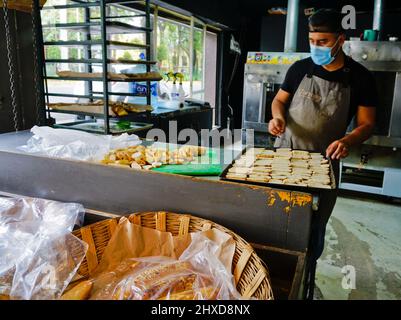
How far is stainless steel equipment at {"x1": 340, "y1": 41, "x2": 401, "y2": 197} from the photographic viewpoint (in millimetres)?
3648

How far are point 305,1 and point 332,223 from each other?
446 cm

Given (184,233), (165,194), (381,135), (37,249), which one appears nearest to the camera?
(37,249)

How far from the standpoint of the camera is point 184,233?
1.32 metres

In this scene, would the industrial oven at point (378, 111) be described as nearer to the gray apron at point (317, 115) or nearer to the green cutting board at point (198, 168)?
the gray apron at point (317, 115)

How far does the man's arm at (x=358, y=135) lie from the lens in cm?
167

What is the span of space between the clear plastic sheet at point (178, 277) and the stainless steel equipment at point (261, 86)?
3177mm

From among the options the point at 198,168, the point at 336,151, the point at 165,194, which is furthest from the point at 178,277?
the point at 336,151

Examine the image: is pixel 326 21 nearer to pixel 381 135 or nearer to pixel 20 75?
pixel 20 75

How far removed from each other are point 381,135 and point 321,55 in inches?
84.6

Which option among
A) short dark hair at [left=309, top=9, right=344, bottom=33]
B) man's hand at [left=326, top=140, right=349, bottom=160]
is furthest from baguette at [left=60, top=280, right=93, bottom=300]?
short dark hair at [left=309, top=9, right=344, bottom=33]

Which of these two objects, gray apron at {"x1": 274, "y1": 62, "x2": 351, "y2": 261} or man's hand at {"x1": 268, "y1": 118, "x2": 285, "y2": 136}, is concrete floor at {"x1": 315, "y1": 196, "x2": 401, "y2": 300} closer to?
gray apron at {"x1": 274, "y1": 62, "x2": 351, "y2": 261}

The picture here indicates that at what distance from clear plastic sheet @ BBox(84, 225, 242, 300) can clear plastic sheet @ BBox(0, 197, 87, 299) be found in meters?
0.12

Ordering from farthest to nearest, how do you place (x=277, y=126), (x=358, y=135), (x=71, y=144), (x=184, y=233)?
(x=277, y=126)
(x=358, y=135)
(x=71, y=144)
(x=184, y=233)

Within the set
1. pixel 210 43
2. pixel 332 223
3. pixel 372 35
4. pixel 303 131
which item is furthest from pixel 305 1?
pixel 303 131
